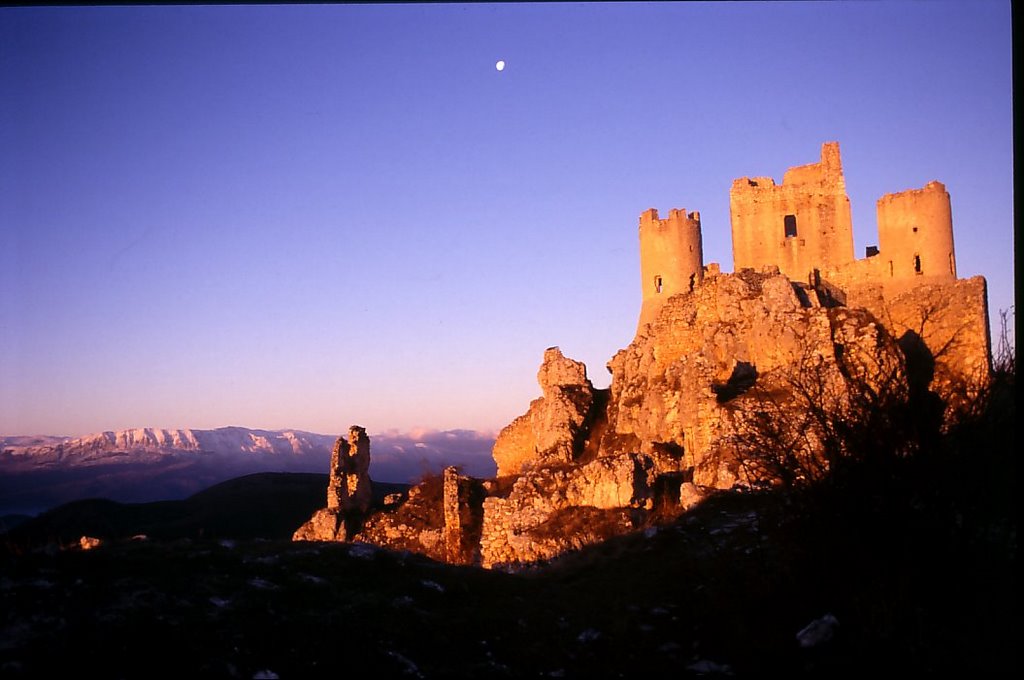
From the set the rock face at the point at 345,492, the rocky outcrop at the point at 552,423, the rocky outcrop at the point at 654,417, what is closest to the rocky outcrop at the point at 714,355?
the rocky outcrop at the point at 654,417

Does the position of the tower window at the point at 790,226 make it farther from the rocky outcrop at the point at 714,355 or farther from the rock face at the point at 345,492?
the rock face at the point at 345,492

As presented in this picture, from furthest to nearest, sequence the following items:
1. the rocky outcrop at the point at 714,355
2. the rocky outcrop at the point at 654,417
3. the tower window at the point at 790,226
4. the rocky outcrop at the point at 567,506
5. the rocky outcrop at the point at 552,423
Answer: the tower window at the point at 790,226
the rocky outcrop at the point at 552,423
the rocky outcrop at the point at 714,355
the rocky outcrop at the point at 654,417
the rocky outcrop at the point at 567,506

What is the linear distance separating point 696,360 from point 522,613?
17.1m

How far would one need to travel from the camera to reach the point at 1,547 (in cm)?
1174

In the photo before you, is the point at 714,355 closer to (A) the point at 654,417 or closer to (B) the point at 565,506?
(A) the point at 654,417

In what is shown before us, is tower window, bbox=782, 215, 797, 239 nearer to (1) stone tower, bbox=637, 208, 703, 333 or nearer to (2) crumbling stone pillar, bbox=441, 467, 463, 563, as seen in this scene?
(1) stone tower, bbox=637, 208, 703, 333

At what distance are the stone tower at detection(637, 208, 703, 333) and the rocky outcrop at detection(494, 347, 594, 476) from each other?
371 centimetres

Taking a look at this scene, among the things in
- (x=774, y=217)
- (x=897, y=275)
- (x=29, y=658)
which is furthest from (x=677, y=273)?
(x=29, y=658)

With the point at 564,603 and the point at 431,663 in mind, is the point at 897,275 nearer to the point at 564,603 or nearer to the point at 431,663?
the point at 564,603

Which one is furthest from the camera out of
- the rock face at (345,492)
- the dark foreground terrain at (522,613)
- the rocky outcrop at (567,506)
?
the rock face at (345,492)

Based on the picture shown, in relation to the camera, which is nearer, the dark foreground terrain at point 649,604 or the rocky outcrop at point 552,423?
the dark foreground terrain at point 649,604

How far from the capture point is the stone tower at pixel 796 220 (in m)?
32.2

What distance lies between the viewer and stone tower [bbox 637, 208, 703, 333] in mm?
34250

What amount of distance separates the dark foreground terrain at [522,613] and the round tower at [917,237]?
20362 mm
